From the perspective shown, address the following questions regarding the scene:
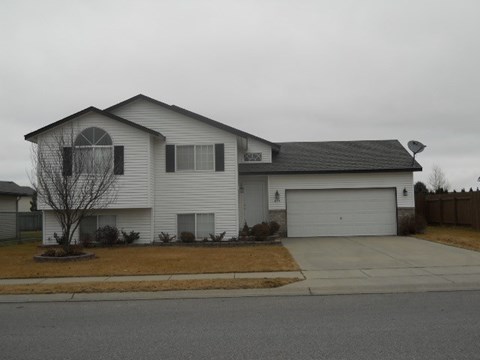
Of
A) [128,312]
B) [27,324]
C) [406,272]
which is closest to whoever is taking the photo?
[27,324]

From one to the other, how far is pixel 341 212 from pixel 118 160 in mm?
10844

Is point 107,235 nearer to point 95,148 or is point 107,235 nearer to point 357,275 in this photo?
point 95,148

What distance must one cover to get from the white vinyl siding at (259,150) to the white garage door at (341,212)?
2.24 meters

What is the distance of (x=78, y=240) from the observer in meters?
20.6

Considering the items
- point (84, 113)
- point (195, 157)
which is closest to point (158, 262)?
point (195, 157)

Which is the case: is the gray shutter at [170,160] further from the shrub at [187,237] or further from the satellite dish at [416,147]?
the satellite dish at [416,147]

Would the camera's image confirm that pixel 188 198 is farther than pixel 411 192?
No

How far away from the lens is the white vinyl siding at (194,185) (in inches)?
822

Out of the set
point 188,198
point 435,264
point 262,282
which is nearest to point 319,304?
point 262,282

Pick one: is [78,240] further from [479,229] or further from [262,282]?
[479,229]

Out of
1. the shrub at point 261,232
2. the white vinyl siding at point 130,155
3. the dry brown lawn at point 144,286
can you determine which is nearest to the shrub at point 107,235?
the white vinyl siding at point 130,155

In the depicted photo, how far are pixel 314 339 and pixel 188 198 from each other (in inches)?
593

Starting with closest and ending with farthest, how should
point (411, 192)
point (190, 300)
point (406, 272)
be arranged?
A: point (190, 300), point (406, 272), point (411, 192)

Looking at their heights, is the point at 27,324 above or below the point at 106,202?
below
